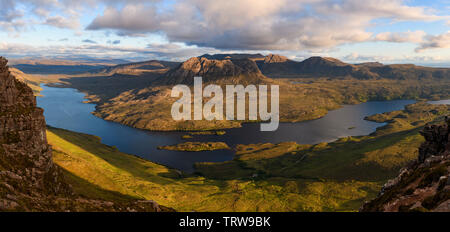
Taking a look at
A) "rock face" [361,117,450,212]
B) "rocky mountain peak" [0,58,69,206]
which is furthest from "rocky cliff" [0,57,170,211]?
"rock face" [361,117,450,212]

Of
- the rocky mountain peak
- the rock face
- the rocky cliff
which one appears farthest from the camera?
the rocky mountain peak

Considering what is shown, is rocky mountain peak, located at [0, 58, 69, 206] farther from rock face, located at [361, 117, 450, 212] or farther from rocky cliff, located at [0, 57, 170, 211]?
rock face, located at [361, 117, 450, 212]

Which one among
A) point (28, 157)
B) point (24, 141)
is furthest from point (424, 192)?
point (24, 141)

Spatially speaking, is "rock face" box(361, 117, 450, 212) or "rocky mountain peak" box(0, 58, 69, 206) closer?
"rock face" box(361, 117, 450, 212)

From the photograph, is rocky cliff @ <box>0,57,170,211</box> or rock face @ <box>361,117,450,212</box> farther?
rocky cliff @ <box>0,57,170,211</box>

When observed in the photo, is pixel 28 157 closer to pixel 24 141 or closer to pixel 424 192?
pixel 24 141

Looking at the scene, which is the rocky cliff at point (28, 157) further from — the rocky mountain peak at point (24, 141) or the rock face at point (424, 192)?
the rock face at point (424, 192)

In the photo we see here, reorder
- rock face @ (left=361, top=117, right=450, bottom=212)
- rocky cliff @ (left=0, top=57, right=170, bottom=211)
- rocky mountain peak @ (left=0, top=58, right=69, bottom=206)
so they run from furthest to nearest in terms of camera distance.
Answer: rocky mountain peak @ (left=0, top=58, right=69, bottom=206), rocky cliff @ (left=0, top=57, right=170, bottom=211), rock face @ (left=361, top=117, right=450, bottom=212)
